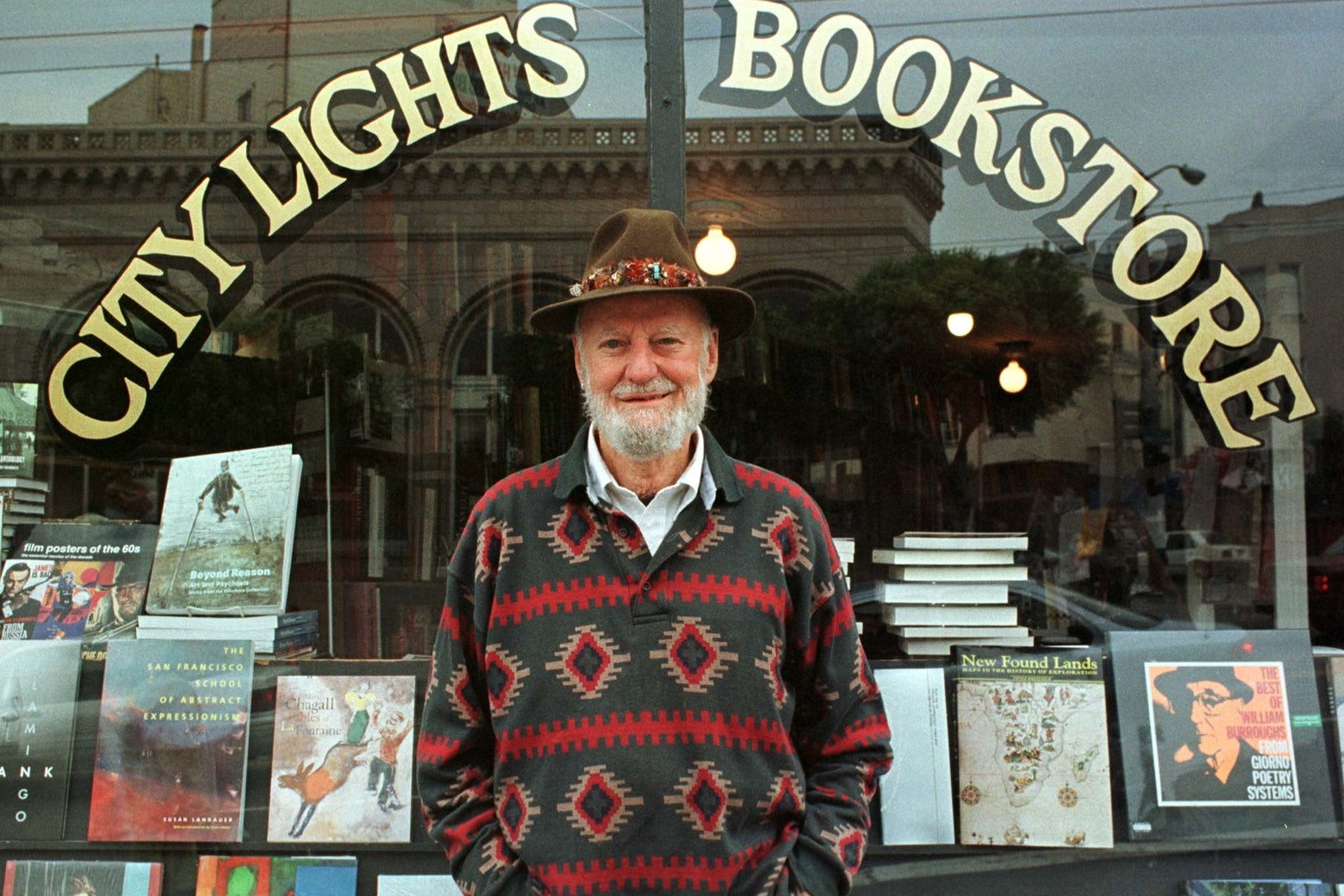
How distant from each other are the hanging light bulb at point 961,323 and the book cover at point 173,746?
2.33 metres

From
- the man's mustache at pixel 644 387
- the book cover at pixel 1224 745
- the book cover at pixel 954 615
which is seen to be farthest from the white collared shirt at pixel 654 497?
the book cover at pixel 1224 745

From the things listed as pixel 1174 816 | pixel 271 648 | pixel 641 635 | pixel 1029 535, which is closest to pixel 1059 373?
pixel 1029 535

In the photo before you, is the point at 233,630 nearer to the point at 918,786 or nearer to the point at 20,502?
the point at 20,502

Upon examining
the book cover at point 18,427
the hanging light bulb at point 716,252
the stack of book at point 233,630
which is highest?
the hanging light bulb at point 716,252

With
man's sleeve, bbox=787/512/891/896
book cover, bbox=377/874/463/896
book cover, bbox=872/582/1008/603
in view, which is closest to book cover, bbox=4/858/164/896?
book cover, bbox=377/874/463/896

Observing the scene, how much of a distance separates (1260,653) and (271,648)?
239 cm

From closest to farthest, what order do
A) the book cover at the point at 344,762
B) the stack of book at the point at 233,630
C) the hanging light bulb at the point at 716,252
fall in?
1. the book cover at the point at 344,762
2. the stack of book at the point at 233,630
3. the hanging light bulb at the point at 716,252

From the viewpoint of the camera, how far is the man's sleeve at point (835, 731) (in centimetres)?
160

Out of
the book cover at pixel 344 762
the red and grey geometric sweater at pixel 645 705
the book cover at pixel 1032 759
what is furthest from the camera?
the book cover at pixel 344 762

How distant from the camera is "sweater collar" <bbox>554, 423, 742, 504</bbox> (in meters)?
1.66

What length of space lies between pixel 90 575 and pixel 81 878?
75 centimetres

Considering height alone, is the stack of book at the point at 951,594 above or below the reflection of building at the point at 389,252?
below

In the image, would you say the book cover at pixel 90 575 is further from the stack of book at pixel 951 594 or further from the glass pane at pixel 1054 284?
the stack of book at pixel 951 594

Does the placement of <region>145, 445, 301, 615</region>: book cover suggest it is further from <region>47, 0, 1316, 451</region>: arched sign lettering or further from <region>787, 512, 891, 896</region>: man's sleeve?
<region>787, 512, 891, 896</region>: man's sleeve
